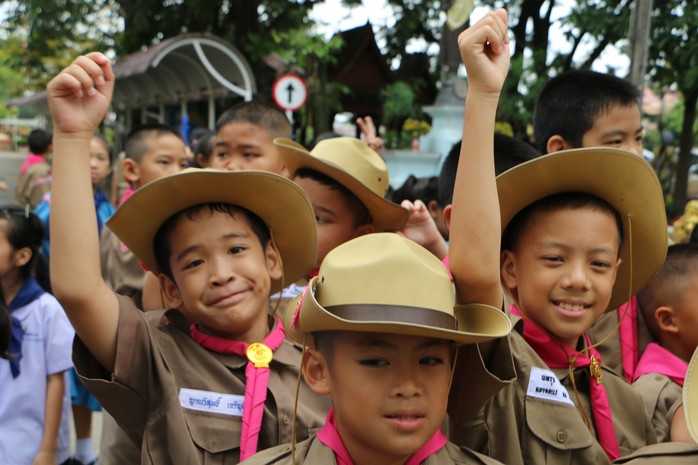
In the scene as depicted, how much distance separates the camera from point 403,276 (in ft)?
5.83

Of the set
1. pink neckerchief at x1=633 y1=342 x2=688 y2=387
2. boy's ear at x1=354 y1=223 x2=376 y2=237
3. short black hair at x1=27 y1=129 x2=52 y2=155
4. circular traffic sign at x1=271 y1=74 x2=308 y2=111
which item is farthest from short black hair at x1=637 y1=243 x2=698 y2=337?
circular traffic sign at x1=271 y1=74 x2=308 y2=111

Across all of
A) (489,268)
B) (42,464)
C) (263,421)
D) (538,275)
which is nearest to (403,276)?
(489,268)

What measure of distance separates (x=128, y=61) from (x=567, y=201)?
14242 mm

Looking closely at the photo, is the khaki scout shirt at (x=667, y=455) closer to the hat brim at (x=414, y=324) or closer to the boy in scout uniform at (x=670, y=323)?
the hat brim at (x=414, y=324)

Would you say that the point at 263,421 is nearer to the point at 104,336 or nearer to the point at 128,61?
the point at 104,336

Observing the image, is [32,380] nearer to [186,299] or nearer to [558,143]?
[186,299]

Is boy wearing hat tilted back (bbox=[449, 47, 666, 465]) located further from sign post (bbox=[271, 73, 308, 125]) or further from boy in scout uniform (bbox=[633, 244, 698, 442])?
sign post (bbox=[271, 73, 308, 125])

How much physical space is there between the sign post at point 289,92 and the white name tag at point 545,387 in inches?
347

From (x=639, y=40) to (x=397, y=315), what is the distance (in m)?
5.96

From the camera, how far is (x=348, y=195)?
3.26 meters

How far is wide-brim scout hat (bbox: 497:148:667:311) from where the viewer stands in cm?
220

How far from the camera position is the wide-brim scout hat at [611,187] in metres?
2.20

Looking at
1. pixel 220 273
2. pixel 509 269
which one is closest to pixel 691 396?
pixel 509 269

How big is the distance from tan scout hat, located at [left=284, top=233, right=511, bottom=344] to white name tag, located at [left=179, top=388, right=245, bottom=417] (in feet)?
2.03
